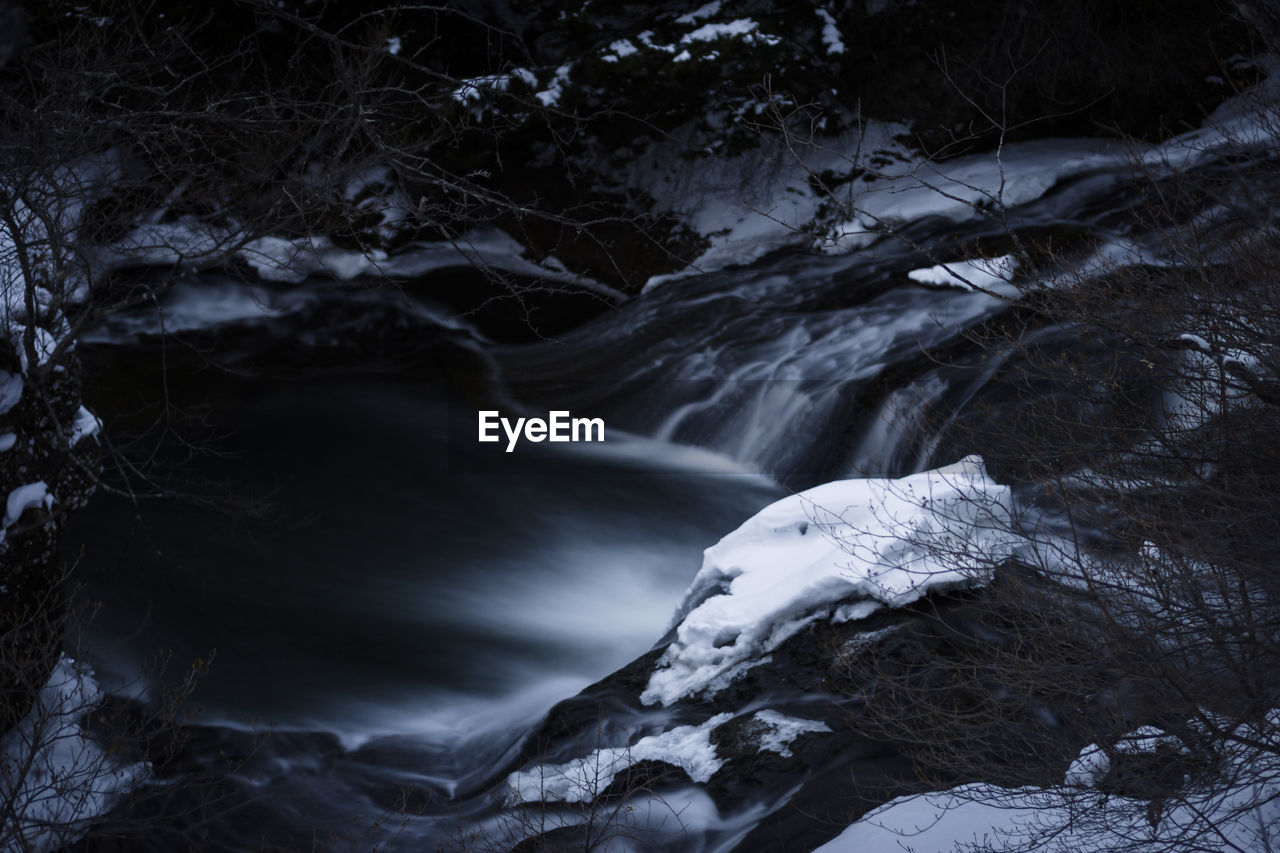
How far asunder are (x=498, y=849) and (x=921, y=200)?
32.2ft

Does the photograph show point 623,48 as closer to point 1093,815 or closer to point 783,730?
point 783,730

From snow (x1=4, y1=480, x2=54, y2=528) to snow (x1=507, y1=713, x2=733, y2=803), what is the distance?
3.37 m

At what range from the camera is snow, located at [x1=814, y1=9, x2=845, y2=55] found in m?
13.7

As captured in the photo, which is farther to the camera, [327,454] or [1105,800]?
[327,454]

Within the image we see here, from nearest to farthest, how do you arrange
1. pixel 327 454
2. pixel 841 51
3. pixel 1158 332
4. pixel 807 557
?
pixel 1158 332 < pixel 807 557 < pixel 327 454 < pixel 841 51

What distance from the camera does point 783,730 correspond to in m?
5.36

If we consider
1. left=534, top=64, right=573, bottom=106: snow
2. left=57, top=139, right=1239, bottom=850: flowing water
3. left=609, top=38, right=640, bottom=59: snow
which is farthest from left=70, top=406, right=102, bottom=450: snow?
left=609, top=38, right=640, bottom=59: snow

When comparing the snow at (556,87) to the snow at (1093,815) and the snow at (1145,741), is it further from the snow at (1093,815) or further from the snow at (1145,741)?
the snow at (1145,741)

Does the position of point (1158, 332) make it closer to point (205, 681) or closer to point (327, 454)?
point (205, 681)

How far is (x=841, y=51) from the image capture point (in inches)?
542

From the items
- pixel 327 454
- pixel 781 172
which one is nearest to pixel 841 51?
pixel 781 172

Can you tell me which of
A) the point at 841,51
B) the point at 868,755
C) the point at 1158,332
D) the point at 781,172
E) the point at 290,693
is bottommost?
the point at 868,755

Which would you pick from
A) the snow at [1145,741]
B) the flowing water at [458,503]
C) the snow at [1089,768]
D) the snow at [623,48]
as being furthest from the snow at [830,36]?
the snow at [1145,741]

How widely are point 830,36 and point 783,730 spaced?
10.6 meters
